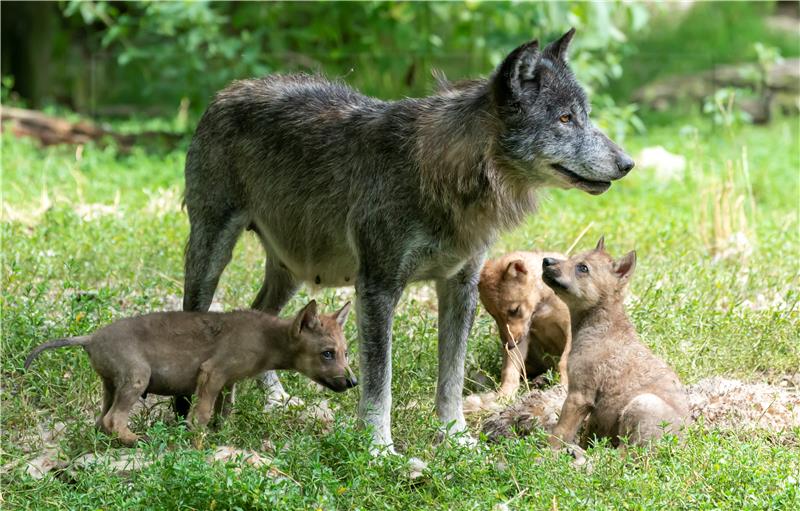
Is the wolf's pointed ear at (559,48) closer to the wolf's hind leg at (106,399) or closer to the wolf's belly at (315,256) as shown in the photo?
the wolf's belly at (315,256)

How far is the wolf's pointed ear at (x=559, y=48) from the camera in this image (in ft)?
18.8

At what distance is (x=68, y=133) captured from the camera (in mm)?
13906

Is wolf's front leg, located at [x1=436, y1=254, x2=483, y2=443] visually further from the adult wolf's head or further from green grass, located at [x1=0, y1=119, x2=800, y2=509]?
the adult wolf's head

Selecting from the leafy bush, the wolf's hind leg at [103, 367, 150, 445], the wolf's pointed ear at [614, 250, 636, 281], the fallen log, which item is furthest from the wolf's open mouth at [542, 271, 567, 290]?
the fallen log

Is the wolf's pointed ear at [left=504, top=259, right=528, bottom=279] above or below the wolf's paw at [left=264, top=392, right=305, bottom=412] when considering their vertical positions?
above

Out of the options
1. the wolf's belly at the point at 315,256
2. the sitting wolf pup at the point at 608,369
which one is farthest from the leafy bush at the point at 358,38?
the sitting wolf pup at the point at 608,369

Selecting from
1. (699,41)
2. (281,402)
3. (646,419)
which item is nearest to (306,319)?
(281,402)

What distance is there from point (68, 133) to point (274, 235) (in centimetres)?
815

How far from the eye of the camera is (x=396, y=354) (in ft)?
22.6

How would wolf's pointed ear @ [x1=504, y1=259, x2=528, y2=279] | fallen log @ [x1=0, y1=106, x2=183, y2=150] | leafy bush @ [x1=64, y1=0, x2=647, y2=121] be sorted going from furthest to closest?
fallen log @ [x1=0, y1=106, x2=183, y2=150], leafy bush @ [x1=64, y1=0, x2=647, y2=121], wolf's pointed ear @ [x1=504, y1=259, x2=528, y2=279]

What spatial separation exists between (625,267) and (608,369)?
0.65 meters

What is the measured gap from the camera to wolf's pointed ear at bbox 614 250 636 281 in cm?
609

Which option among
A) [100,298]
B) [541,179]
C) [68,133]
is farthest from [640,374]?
[68,133]

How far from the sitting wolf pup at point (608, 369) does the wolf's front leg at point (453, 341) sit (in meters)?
0.50
